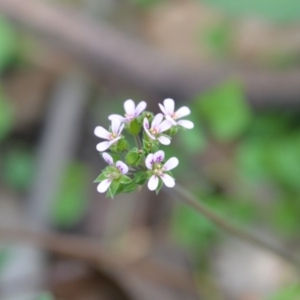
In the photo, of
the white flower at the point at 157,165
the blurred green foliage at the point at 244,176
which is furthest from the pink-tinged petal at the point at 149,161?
the blurred green foliage at the point at 244,176

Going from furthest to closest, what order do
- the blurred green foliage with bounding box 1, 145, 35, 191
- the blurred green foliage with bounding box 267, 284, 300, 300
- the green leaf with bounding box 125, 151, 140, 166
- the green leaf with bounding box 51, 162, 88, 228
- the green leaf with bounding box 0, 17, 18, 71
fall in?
the green leaf with bounding box 0, 17, 18, 71 → the blurred green foliage with bounding box 1, 145, 35, 191 → the green leaf with bounding box 51, 162, 88, 228 → the blurred green foliage with bounding box 267, 284, 300, 300 → the green leaf with bounding box 125, 151, 140, 166

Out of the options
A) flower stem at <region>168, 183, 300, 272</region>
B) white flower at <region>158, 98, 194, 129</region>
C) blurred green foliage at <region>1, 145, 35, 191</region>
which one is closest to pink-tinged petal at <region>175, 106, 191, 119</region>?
white flower at <region>158, 98, 194, 129</region>

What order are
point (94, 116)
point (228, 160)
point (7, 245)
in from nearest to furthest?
point (7, 245)
point (228, 160)
point (94, 116)

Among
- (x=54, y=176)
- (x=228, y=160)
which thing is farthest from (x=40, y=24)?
(x=228, y=160)

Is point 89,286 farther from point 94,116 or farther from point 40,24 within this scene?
point 40,24

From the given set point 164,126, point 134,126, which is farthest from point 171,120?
point 134,126

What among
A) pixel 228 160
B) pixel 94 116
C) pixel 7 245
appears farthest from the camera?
pixel 94 116

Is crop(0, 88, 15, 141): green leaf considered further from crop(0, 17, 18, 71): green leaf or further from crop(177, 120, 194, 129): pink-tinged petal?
crop(177, 120, 194, 129): pink-tinged petal

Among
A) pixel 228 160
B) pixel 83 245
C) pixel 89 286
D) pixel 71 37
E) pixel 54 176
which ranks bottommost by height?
pixel 89 286
